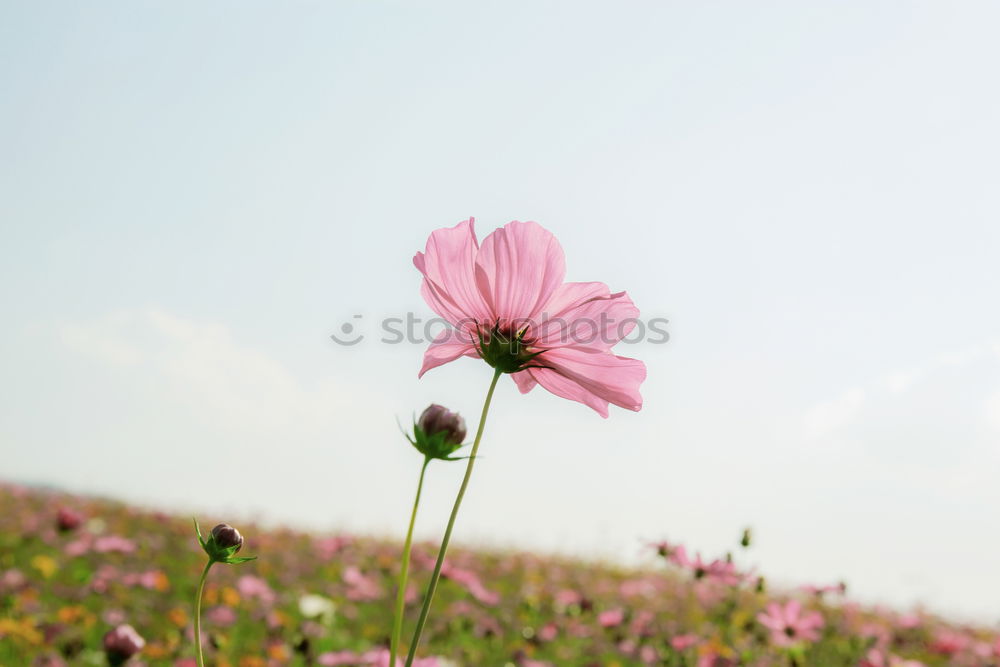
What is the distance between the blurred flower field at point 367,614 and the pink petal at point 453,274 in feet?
3.87

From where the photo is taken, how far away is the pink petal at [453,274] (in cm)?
109

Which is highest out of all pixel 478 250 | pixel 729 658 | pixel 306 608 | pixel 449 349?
pixel 478 250

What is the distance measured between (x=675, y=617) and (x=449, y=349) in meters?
4.13

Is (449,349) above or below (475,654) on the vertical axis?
above

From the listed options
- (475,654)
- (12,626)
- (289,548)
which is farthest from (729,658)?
(289,548)

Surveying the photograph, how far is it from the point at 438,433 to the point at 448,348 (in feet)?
0.50

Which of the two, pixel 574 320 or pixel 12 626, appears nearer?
pixel 574 320

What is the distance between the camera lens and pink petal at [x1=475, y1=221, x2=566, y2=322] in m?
1.11

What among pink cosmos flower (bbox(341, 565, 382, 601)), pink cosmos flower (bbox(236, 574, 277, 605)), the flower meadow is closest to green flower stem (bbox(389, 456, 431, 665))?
the flower meadow

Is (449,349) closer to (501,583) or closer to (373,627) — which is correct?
(373,627)

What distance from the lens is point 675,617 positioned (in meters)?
4.81

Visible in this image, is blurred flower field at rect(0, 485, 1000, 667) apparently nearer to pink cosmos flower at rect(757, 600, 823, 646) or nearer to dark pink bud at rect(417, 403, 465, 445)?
pink cosmos flower at rect(757, 600, 823, 646)

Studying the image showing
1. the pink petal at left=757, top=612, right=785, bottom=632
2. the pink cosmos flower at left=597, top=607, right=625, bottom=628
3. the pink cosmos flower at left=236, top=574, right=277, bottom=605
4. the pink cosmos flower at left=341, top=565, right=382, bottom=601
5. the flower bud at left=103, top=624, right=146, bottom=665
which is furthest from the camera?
the pink cosmos flower at left=236, top=574, right=277, bottom=605

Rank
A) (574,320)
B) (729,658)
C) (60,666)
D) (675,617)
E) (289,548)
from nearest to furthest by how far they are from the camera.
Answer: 1. (574,320)
2. (60,666)
3. (729,658)
4. (675,617)
5. (289,548)
